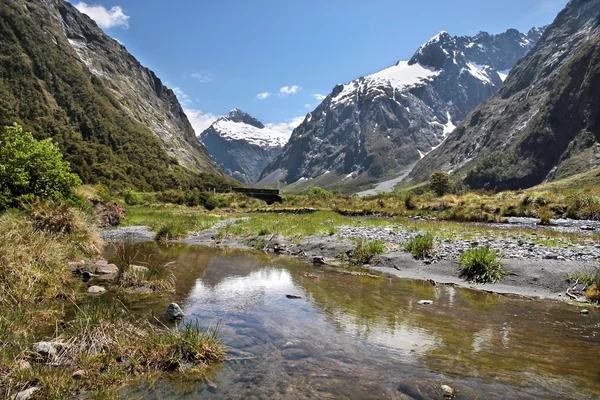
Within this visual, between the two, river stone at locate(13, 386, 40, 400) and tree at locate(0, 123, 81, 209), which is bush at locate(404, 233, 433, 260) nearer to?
river stone at locate(13, 386, 40, 400)

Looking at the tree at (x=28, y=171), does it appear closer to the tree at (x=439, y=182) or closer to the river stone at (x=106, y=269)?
the river stone at (x=106, y=269)

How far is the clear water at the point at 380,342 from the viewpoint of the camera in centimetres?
699

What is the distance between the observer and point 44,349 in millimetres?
7000

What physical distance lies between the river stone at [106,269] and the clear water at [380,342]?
301cm

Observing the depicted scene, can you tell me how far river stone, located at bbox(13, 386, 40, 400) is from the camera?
550 centimetres

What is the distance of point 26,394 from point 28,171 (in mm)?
25556

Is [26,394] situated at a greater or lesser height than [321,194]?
lesser

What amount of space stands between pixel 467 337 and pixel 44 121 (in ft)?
621

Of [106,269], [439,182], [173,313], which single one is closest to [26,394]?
[173,313]

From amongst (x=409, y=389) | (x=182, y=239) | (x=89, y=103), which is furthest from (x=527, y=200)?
(x=89, y=103)

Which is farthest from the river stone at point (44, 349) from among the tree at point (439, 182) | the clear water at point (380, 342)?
the tree at point (439, 182)

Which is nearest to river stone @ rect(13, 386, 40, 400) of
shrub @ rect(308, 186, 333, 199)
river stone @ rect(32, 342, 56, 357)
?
river stone @ rect(32, 342, 56, 357)

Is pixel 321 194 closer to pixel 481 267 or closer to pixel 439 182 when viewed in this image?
pixel 439 182

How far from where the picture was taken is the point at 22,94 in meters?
168
